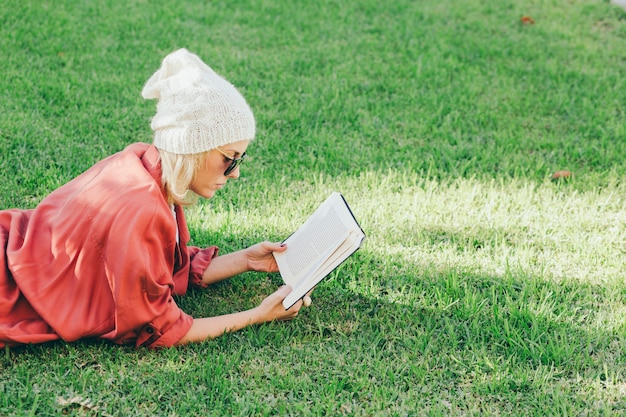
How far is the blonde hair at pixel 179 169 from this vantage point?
277 cm

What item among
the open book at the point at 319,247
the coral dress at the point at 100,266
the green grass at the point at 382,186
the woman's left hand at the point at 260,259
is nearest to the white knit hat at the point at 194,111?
the coral dress at the point at 100,266

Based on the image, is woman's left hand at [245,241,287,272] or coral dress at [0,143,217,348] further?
woman's left hand at [245,241,287,272]

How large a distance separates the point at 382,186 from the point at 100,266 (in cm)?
186

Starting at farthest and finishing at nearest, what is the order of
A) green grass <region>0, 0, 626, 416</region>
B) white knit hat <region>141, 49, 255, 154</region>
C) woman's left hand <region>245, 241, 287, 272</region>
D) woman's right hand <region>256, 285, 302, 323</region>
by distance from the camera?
1. woman's left hand <region>245, 241, 287, 272</region>
2. woman's right hand <region>256, 285, 302, 323</region>
3. green grass <region>0, 0, 626, 416</region>
4. white knit hat <region>141, 49, 255, 154</region>

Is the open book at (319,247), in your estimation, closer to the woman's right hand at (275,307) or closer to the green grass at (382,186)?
the woman's right hand at (275,307)

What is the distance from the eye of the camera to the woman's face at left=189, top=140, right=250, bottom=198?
280 centimetres

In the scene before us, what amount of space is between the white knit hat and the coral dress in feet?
0.55

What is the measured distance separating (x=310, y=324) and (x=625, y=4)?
205 inches

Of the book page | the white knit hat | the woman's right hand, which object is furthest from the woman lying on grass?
the book page

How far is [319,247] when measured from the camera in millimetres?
2971

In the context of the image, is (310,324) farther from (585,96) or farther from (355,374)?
(585,96)

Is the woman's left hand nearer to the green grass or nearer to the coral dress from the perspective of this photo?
the green grass

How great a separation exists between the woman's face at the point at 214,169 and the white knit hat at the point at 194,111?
0.15ft

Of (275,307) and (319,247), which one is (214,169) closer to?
(319,247)
